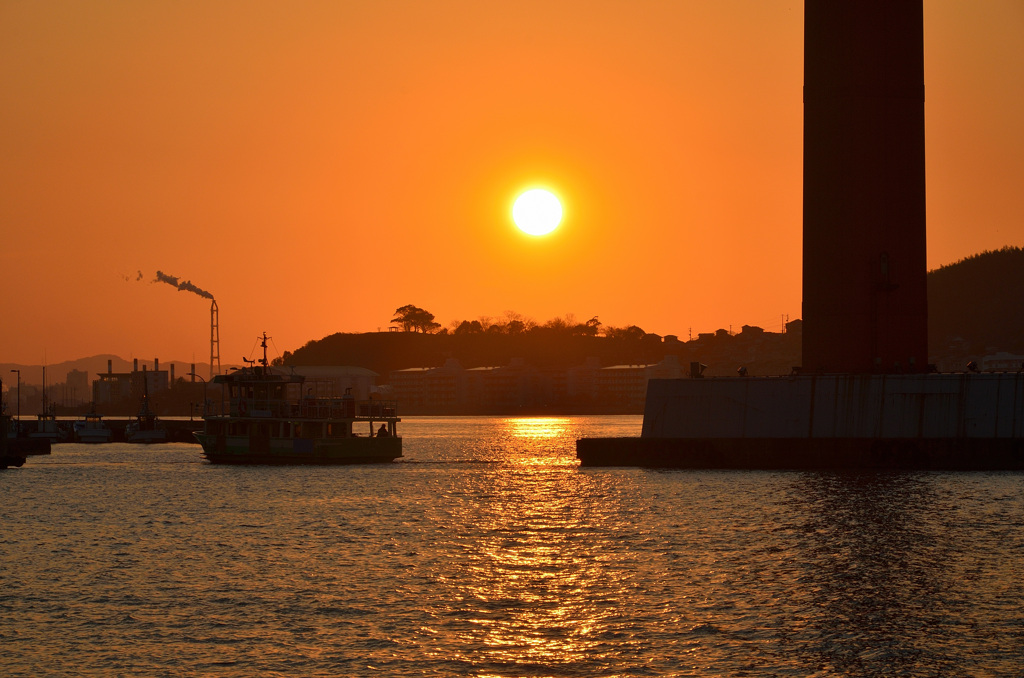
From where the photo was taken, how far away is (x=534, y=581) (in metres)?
30.7

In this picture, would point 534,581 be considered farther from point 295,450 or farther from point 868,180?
point 295,450

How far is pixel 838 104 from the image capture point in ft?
206

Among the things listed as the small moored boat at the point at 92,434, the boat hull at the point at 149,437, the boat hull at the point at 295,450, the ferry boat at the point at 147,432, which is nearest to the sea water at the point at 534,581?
the boat hull at the point at 295,450

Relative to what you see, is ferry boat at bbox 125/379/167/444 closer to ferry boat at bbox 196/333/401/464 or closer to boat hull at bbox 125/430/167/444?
boat hull at bbox 125/430/167/444

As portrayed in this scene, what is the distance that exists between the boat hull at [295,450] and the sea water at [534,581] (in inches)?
850

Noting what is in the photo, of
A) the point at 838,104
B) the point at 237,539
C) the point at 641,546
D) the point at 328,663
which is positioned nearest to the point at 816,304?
the point at 838,104

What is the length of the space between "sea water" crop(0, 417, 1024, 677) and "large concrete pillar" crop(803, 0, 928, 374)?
8.80m

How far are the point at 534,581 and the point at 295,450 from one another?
52521 millimetres

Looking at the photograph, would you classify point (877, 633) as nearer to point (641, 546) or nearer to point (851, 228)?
point (641, 546)

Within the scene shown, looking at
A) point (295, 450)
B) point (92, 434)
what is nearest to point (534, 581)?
point (295, 450)

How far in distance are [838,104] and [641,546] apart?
113 feet

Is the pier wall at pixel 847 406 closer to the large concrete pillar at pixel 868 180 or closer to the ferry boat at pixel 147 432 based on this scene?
the large concrete pillar at pixel 868 180

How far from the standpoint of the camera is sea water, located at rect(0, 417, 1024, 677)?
888 inches

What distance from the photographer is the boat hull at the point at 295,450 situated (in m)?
80.8
